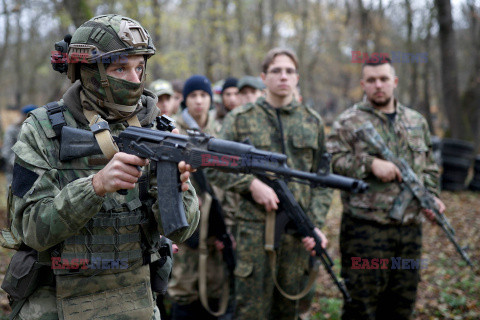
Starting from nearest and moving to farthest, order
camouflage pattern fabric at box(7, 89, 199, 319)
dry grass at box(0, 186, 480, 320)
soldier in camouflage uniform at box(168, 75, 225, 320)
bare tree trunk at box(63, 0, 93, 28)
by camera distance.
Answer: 1. camouflage pattern fabric at box(7, 89, 199, 319)
2. soldier in camouflage uniform at box(168, 75, 225, 320)
3. dry grass at box(0, 186, 480, 320)
4. bare tree trunk at box(63, 0, 93, 28)

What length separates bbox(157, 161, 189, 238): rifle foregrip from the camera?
223cm

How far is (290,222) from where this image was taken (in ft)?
13.3

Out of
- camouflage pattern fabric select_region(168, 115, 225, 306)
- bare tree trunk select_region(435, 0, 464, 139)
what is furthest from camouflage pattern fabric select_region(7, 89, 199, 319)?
bare tree trunk select_region(435, 0, 464, 139)

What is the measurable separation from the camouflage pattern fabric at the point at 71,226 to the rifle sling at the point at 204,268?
90.0 inches

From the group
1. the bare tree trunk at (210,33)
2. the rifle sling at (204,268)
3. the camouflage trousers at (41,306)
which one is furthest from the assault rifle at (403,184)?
the bare tree trunk at (210,33)

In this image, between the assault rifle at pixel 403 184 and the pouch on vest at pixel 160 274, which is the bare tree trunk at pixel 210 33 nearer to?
the assault rifle at pixel 403 184

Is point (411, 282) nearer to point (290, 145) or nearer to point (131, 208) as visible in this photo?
point (290, 145)

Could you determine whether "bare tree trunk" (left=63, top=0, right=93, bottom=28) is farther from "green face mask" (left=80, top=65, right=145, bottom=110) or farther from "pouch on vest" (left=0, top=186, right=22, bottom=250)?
"pouch on vest" (left=0, top=186, right=22, bottom=250)

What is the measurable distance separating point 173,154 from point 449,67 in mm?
13123

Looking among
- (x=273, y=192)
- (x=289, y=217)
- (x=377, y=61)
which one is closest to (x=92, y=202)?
(x=273, y=192)

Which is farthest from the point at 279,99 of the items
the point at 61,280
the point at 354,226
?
the point at 61,280

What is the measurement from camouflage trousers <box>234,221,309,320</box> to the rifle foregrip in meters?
1.87

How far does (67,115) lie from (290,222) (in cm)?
236

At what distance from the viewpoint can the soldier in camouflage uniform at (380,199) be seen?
4.21 metres
